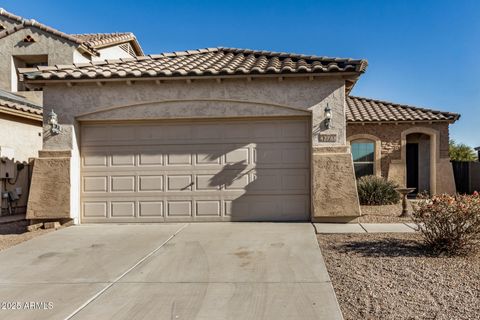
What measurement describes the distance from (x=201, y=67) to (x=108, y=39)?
39.9 feet

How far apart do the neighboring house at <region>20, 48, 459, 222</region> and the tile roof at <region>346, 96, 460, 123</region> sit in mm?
7040

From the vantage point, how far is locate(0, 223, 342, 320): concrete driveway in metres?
4.44

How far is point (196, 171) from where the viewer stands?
32.2 ft

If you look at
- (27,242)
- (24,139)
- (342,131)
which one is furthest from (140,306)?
(24,139)

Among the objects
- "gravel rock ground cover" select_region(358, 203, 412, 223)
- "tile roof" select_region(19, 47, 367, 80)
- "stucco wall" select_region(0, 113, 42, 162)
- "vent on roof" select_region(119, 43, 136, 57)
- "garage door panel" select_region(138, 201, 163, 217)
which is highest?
"vent on roof" select_region(119, 43, 136, 57)

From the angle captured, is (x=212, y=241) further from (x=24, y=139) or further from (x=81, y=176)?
(x=24, y=139)

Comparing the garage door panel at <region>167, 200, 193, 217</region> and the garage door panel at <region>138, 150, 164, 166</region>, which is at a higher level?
the garage door panel at <region>138, 150, 164, 166</region>

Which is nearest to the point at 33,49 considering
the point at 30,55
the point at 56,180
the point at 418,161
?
the point at 30,55

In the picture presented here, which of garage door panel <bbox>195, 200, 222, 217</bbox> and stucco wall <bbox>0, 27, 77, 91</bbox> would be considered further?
stucco wall <bbox>0, 27, 77, 91</bbox>

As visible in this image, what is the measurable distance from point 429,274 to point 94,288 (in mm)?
4695

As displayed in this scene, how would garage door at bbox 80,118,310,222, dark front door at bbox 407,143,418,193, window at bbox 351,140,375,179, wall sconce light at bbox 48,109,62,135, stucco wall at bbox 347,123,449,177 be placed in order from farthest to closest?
dark front door at bbox 407,143,418,193 → window at bbox 351,140,375,179 → stucco wall at bbox 347,123,449,177 → garage door at bbox 80,118,310,222 → wall sconce light at bbox 48,109,62,135

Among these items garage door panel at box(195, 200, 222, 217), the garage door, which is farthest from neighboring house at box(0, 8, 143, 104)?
garage door panel at box(195, 200, 222, 217)

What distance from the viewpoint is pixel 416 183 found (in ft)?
56.7

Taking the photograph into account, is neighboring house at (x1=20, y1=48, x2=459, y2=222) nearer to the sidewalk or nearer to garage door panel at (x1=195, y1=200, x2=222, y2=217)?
garage door panel at (x1=195, y1=200, x2=222, y2=217)
